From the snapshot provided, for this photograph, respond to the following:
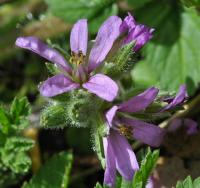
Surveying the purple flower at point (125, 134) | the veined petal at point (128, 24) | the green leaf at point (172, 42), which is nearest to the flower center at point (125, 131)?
the purple flower at point (125, 134)

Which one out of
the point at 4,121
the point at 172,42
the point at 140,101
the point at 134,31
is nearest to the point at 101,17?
the point at 172,42

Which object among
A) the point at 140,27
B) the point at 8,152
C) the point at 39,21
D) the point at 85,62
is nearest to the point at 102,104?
the point at 85,62

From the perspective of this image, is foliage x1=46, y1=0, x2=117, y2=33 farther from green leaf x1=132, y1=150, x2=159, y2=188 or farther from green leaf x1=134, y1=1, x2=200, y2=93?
green leaf x1=132, y1=150, x2=159, y2=188

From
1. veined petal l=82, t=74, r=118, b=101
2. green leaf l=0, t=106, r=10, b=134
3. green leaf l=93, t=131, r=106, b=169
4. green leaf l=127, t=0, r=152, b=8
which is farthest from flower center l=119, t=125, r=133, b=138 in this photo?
green leaf l=127, t=0, r=152, b=8

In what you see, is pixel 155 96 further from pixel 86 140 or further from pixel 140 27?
pixel 86 140

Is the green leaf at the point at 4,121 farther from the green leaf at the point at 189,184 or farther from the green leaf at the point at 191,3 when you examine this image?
the green leaf at the point at 191,3

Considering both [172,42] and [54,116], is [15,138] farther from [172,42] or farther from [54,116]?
[172,42]

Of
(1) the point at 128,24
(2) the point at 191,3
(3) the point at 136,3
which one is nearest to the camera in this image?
(1) the point at 128,24
